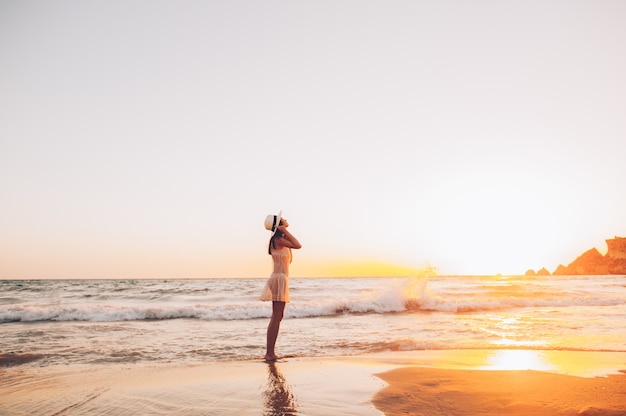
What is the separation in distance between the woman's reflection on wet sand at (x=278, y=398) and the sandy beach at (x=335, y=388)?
0.5 inches

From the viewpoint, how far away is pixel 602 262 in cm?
12612

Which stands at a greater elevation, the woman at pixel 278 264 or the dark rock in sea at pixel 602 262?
the woman at pixel 278 264

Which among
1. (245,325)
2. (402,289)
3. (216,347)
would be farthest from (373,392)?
(402,289)

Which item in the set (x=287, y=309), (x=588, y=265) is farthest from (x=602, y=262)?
(x=287, y=309)

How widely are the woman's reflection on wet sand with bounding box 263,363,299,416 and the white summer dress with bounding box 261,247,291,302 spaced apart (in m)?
1.41

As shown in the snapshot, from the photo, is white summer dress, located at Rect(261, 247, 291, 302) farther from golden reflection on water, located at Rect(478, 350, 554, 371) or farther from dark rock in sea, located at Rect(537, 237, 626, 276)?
dark rock in sea, located at Rect(537, 237, 626, 276)

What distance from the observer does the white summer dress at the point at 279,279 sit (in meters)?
7.01

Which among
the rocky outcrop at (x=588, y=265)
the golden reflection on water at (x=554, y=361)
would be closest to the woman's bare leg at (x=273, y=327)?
the golden reflection on water at (x=554, y=361)

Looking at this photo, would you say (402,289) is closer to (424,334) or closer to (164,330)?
(424,334)

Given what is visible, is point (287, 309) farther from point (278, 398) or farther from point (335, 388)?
point (278, 398)

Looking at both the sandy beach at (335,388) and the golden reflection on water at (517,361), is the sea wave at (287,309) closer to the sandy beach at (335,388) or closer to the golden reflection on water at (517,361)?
the golden reflection on water at (517,361)

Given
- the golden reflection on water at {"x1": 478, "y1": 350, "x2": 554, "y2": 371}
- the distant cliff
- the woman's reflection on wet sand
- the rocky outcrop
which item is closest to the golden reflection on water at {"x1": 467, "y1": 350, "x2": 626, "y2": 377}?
the golden reflection on water at {"x1": 478, "y1": 350, "x2": 554, "y2": 371}

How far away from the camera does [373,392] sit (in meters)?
4.81

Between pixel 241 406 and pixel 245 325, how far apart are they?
9.67 metres
